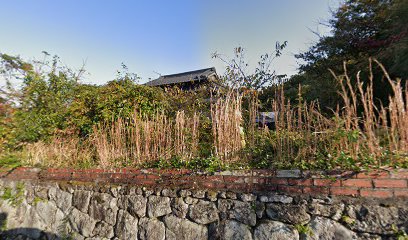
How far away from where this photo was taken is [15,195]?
Result: 4195 millimetres

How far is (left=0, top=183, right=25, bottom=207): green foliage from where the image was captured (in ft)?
13.6

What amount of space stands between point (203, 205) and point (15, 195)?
389 cm

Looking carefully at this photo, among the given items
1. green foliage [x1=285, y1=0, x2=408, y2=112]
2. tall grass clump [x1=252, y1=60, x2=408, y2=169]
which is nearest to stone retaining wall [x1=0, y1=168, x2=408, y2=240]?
tall grass clump [x1=252, y1=60, x2=408, y2=169]

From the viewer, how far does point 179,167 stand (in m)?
3.04

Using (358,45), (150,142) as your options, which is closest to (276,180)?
(150,142)

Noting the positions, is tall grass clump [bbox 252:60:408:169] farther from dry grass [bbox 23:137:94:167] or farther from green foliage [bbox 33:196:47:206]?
green foliage [bbox 33:196:47:206]

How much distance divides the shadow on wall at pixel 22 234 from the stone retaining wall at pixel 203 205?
0.06ft

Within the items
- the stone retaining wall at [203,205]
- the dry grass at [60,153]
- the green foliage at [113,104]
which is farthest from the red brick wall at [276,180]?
the green foliage at [113,104]

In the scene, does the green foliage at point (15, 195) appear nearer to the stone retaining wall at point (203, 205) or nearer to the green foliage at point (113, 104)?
the stone retaining wall at point (203, 205)

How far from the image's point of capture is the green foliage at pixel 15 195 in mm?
4145

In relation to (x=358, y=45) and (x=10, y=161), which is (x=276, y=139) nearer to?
(x=10, y=161)

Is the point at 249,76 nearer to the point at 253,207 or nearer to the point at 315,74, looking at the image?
the point at 315,74

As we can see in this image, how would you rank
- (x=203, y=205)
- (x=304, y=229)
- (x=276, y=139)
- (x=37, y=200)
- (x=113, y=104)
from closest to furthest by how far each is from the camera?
(x=304, y=229)
(x=203, y=205)
(x=276, y=139)
(x=37, y=200)
(x=113, y=104)

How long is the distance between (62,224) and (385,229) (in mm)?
4380
